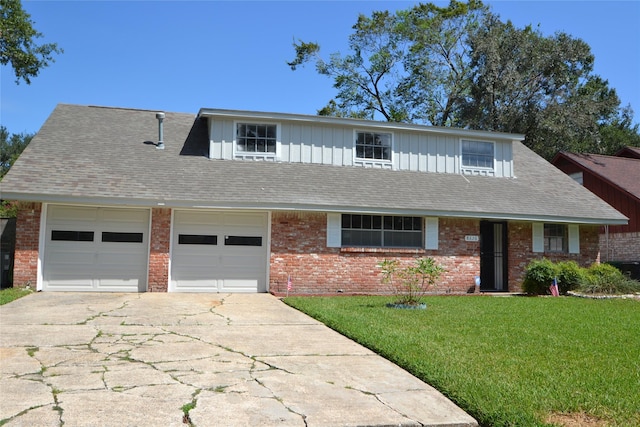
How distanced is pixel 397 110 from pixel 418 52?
3.85 m

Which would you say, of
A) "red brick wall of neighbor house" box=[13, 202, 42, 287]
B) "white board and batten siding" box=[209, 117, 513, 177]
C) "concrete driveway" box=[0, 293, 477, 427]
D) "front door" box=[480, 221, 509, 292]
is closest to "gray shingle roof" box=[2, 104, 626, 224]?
"white board and batten siding" box=[209, 117, 513, 177]

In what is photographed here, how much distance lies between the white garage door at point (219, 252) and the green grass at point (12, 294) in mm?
3374

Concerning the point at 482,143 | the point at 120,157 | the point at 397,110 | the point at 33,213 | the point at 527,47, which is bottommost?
the point at 33,213

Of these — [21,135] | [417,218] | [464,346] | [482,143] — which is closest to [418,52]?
[482,143]

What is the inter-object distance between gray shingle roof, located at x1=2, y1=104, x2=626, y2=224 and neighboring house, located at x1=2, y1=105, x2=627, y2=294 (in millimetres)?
56

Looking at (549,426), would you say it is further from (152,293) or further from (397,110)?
(397,110)

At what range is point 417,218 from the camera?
52.7 feet

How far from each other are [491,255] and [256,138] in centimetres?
844

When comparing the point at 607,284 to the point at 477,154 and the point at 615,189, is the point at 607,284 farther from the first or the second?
the point at 615,189

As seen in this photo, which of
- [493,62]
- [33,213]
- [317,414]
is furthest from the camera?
[493,62]

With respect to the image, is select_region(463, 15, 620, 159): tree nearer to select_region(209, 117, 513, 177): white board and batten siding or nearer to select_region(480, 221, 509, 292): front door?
select_region(209, 117, 513, 177): white board and batten siding

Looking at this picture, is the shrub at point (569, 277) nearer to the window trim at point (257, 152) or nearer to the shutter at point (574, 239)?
the shutter at point (574, 239)

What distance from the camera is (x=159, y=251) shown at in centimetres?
1395

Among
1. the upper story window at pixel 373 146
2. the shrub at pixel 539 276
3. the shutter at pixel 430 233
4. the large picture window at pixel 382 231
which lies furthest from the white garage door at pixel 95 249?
the shrub at pixel 539 276
